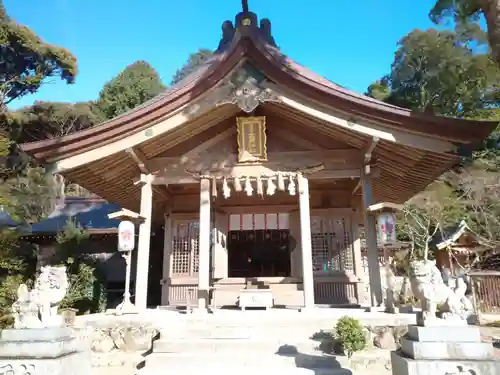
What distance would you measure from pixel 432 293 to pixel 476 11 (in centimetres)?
613

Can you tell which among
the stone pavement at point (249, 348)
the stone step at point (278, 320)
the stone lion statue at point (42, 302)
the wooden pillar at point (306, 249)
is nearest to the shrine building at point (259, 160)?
the wooden pillar at point (306, 249)

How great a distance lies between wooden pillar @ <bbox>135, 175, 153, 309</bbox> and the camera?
28.0 ft

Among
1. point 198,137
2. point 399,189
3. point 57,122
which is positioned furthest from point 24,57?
point 399,189

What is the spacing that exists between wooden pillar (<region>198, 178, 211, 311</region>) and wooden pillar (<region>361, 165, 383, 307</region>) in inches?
147

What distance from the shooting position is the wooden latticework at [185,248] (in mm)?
11555

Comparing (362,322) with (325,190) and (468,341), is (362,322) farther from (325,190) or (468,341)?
(325,190)

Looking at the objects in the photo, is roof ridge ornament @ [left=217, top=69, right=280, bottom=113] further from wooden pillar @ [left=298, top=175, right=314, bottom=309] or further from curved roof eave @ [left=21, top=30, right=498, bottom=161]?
wooden pillar @ [left=298, top=175, right=314, bottom=309]

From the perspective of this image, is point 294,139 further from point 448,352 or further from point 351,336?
point 448,352

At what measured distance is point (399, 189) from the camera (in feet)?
37.3

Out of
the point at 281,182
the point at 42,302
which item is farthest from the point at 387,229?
the point at 42,302

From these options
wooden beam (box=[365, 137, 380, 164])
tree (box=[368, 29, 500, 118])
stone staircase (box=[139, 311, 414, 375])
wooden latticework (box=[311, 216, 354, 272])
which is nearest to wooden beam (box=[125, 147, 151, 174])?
stone staircase (box=[139, 311, 414, 375])

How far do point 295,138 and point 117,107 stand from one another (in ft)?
86.0

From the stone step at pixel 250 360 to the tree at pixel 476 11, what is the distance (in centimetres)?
591

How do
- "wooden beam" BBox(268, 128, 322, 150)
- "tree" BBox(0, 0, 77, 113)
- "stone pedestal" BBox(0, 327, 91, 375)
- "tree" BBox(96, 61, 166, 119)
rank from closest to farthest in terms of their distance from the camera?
"stone pedestal" BBox(0, 327, 91, 375) < "wooden beam" BBox(268, 128, 322, 150) < "tree" BBox(0, 0, 77, 113) < "tree" BBox(96, 61, 166, 119)
